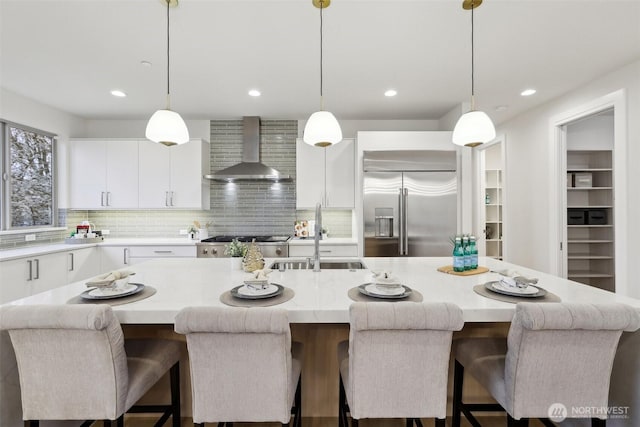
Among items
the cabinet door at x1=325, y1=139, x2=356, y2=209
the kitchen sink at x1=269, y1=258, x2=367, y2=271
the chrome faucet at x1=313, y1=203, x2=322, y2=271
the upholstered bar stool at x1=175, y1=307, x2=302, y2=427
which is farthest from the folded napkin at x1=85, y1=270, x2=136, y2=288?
the cabinet door at x1=325, y1=139, x2=356, y2=209

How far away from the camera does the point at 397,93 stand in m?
3.08

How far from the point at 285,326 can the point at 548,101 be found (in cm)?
396

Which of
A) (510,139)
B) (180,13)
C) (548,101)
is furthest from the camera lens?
(510,139)

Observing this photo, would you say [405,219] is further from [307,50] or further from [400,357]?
[400,357]

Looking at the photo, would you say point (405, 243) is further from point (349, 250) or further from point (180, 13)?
point (180, 13)

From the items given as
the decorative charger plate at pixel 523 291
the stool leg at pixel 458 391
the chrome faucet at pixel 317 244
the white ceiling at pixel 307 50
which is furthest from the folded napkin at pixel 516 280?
the white ceiling at pixel 307 50

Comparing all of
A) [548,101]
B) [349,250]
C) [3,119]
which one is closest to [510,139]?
[548,101]

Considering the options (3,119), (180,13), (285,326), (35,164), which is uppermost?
(180,13)

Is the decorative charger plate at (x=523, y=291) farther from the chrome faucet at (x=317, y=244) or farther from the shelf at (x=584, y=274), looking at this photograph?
the shelf at (x=584, y=274)

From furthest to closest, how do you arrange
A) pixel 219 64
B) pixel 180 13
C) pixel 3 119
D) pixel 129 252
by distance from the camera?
pixel 129 252 < pixel 3 119 < pixel 219 64 < pixel 180 13

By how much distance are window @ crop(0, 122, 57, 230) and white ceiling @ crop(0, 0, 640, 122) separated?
1.66 feet

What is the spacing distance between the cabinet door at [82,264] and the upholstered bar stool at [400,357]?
3.53 metres

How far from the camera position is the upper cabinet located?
12.2ft

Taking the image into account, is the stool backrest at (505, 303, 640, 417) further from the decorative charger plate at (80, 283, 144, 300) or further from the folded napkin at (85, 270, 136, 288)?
the folded napkin at (85, 270, 136, 288)
